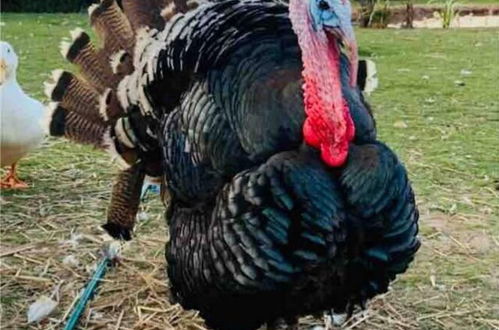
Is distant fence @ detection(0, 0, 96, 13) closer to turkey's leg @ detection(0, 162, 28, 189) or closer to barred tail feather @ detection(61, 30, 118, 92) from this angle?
turkey's leg @ detection(0, 162, 28, 189)

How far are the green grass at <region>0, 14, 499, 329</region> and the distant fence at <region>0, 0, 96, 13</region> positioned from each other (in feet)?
24.1

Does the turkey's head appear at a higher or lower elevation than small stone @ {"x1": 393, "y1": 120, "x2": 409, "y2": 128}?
higher

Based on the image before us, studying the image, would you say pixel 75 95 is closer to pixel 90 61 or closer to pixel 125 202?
pixel 90 61

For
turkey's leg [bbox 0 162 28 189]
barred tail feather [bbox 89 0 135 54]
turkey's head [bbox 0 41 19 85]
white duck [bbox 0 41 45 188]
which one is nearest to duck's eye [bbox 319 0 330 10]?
barred tail feather [bbox 89 0 135 54]

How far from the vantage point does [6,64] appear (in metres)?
3.74

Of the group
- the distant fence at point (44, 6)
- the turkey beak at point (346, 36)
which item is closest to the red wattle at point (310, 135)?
the turkey beak at point (346, 36)

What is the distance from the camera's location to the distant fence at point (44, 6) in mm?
12852

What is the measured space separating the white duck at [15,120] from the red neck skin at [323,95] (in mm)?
1829

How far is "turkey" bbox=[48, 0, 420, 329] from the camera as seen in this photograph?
1953 millimetres

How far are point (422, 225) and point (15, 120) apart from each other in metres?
1.62

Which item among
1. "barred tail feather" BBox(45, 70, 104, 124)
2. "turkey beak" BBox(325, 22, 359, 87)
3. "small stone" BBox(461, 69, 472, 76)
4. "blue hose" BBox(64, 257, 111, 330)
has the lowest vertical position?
"small stone" BBox(461, 69, 472, 76)

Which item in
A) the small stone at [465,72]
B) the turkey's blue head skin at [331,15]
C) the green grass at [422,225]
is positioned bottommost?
the small stone at [465,72]

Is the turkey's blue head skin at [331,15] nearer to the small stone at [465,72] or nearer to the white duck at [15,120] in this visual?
the white duck at [15,120]

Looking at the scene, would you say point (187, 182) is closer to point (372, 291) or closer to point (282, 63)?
point (282, 63)
